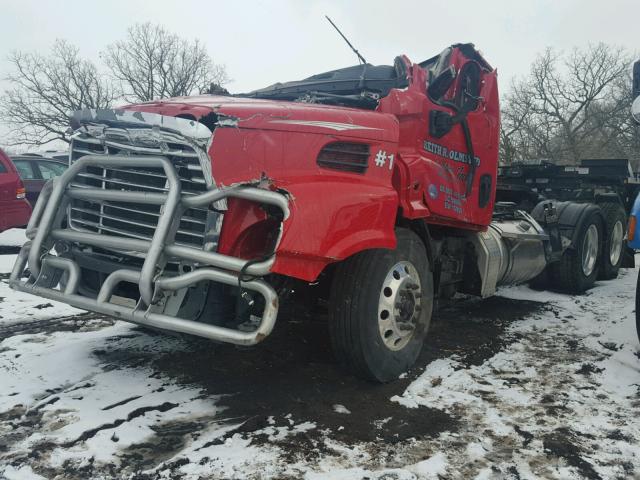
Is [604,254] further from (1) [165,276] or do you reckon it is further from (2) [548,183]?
(1) [165,276]

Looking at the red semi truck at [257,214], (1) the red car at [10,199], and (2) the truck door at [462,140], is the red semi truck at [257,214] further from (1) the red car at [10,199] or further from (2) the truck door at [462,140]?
(1) the red car at [10,199]

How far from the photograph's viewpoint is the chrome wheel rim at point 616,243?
27.0 ft

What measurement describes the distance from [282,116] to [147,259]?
43.2 inches

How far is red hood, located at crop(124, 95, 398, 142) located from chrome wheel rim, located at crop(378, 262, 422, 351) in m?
0.93

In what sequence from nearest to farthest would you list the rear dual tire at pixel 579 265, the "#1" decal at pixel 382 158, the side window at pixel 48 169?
1. the "#1" decal at pixel 382 158
2. the rear dual tire at pixel 579 265
3. the side window at pixel 48 169

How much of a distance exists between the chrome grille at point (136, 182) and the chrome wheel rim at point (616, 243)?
7.12 m

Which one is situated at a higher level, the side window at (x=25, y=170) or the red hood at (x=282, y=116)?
the red hood at (x=282, y=116)

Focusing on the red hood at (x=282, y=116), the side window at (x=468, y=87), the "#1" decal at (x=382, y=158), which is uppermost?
the side window at (x=468, y=87)

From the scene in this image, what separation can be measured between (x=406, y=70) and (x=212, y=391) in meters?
2.88

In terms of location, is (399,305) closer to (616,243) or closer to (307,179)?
(307,179)

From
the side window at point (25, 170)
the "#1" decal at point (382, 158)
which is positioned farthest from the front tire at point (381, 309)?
the side window at point (25, 170)

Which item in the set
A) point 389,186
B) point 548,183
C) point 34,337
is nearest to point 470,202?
point 389,186

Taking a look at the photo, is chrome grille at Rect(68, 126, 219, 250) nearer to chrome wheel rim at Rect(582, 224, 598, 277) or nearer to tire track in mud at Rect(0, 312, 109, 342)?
tire track in mud at Rect(0, 312, 109, 342)

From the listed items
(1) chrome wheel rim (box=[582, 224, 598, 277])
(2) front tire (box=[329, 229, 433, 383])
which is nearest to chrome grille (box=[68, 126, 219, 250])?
(2) front tire (box=[329, 229, 433, 383])
